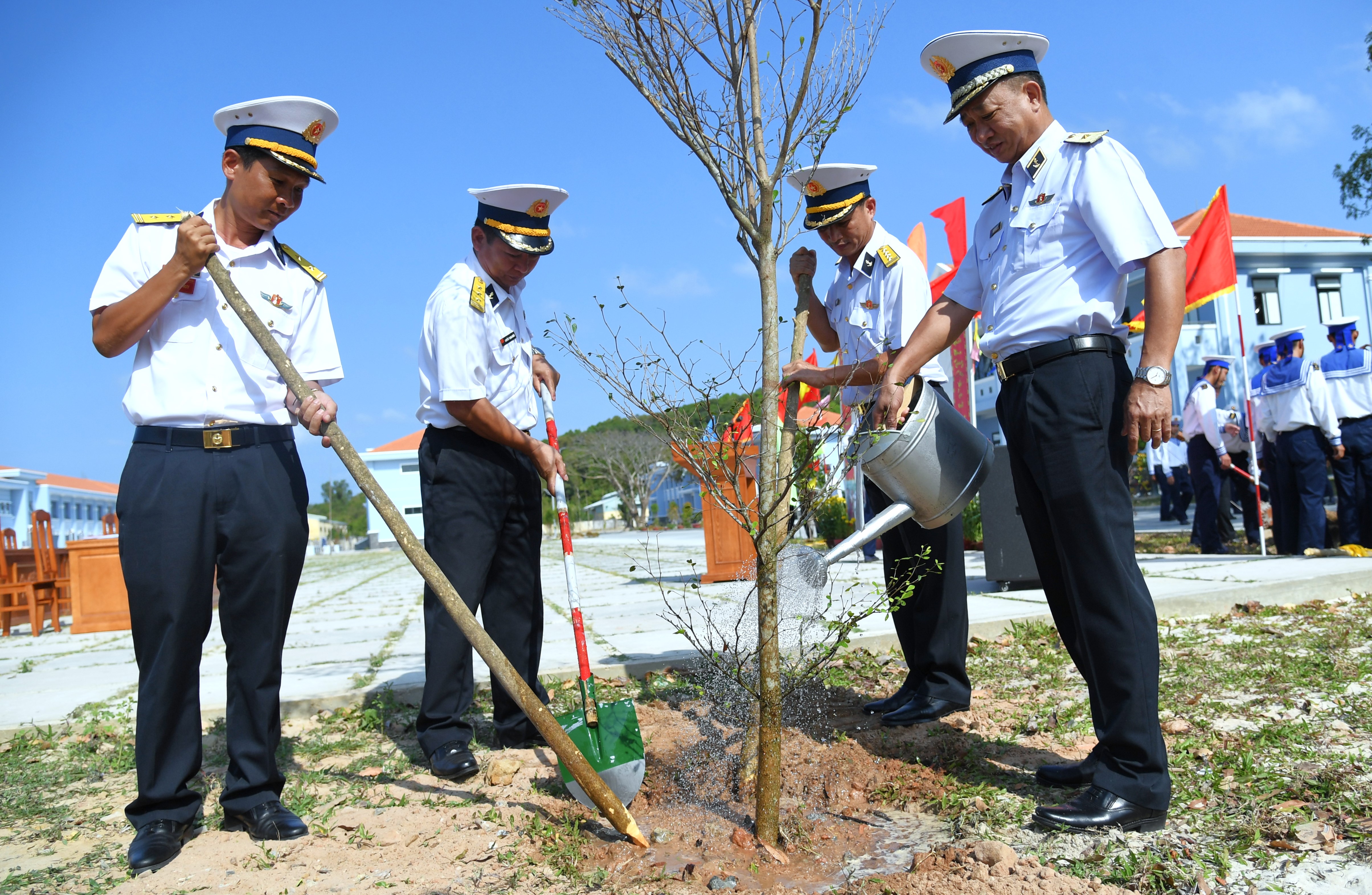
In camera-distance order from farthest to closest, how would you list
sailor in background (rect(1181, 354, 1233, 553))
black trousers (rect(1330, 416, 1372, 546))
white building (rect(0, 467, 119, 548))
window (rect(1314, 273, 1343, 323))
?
1. white building (rect(0, 467, 119, 548))
2. window (rect(1314, 273, 1343, 323))
3. sailor in background (rect(1181, 354, 1233, 553))
4. black trousers (rect(1330, 416, 1372, 546))

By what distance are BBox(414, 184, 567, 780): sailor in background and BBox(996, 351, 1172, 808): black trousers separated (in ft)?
5.84

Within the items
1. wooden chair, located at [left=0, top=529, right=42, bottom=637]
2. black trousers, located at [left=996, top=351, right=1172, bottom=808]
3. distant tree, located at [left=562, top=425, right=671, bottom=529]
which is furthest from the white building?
black trousers, located at [left=996, top=351, right=1172, bottom=808]

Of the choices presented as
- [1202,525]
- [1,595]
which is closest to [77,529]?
[1,595]

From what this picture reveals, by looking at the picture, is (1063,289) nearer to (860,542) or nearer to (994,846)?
(860,542)

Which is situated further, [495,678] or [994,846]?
[495,678]

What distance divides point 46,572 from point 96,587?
59.8 inches

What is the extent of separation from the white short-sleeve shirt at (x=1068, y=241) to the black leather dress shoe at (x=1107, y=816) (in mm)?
1202

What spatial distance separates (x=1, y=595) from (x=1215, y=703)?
1129 centimetres

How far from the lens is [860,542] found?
257 centimetres

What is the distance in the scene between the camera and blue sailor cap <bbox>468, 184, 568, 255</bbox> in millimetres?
3379

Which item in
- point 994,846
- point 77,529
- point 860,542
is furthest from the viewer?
point 77,529

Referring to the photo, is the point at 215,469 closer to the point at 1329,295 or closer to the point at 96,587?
the point at 96,587

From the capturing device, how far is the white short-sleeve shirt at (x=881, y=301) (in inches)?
133

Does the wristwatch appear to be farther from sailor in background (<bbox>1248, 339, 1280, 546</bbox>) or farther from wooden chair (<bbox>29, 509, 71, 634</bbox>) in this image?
wooden chair (<bbox>29, 509, 71, 634</bbox>)
